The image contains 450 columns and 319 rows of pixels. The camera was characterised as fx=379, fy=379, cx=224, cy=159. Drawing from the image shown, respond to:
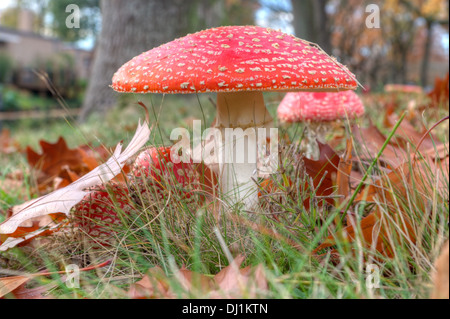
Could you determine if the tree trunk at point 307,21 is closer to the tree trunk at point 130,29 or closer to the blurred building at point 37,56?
the tree trunk at point 130,29

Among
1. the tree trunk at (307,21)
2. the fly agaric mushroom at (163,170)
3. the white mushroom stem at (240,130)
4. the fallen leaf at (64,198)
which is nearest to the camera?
the fallen leaf at (64,198)

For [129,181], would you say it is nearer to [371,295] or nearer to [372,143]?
[371,295]

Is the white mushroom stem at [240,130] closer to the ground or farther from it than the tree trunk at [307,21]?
closer to the ground

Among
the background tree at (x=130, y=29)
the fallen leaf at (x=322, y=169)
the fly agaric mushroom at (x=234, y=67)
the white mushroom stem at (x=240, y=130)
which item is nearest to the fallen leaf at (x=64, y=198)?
the fly agaric mushroom at (x=234, y=67)

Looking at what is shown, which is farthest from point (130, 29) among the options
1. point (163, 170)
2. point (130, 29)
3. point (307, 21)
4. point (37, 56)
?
point (37, 56)

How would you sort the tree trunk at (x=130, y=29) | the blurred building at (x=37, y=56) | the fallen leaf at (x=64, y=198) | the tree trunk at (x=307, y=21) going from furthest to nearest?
the blurred building at (x=37, y=56), the tree trunk at (x=307, y=21), the tree trunk at (x=130, y=29), the fallen leaf at (x=64, y=198)

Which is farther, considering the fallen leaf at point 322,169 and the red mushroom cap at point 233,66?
the fallen leaf at point 322,169
